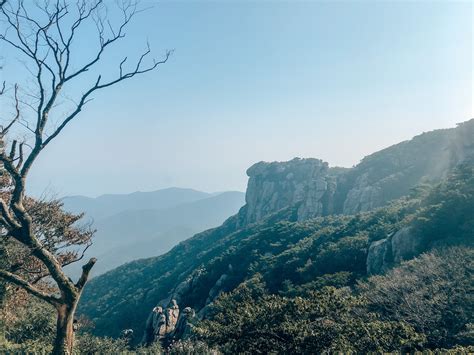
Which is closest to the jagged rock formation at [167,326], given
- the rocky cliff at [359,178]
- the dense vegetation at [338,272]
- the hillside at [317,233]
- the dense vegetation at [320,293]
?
the dense vegetation at [320,293]

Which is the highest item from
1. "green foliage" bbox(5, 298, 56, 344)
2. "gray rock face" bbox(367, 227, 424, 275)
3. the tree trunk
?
the tree trunk

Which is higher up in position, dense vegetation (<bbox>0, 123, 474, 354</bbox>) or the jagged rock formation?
dense vegetation (<bbox>0, 123, 474, 354</bbox>)

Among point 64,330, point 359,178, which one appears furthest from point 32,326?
point 359,178

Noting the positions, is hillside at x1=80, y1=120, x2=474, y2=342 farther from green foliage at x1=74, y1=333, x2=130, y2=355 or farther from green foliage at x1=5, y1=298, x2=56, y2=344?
green foliage at x1=5, y1=298, x2=56, y2=344

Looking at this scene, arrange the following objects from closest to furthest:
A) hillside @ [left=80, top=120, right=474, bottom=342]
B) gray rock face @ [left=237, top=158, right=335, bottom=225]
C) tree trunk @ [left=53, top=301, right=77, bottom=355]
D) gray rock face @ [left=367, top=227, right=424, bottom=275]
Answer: tree trunk @ [left=53, top=301, right=77, bottom=355] → gray rock face @ [left=367, top=227, right=424, bottom=275] → hillside @ [left=80, top=120, right=474, bottom=342] → gray rock face @ [left=237, top=158, right=335, bottom=225]

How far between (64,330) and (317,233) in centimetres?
A: 5241

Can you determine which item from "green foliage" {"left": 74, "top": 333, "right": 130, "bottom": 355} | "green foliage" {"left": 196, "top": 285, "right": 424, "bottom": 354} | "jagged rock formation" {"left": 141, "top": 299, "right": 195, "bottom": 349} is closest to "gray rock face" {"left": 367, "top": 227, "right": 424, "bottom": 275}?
"green foliage" {"left": 196, "top": 285, "right": 424, "bottom": 354}

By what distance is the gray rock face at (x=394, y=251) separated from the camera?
3391 cm

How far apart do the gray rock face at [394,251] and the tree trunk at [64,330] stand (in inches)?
1248

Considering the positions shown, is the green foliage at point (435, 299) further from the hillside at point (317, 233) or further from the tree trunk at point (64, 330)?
the tree trunk at point (64, 330)

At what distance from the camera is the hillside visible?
120 feet

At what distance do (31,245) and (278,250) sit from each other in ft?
175

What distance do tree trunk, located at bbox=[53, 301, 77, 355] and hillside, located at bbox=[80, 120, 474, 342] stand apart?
29206 millimetres

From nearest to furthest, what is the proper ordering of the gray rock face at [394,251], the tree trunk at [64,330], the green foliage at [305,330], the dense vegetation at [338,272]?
the tree trunk at [64,330] < the green foliage at [305,330] < the dense vegetation at [338,272] < the gray rock face at [394,251]
